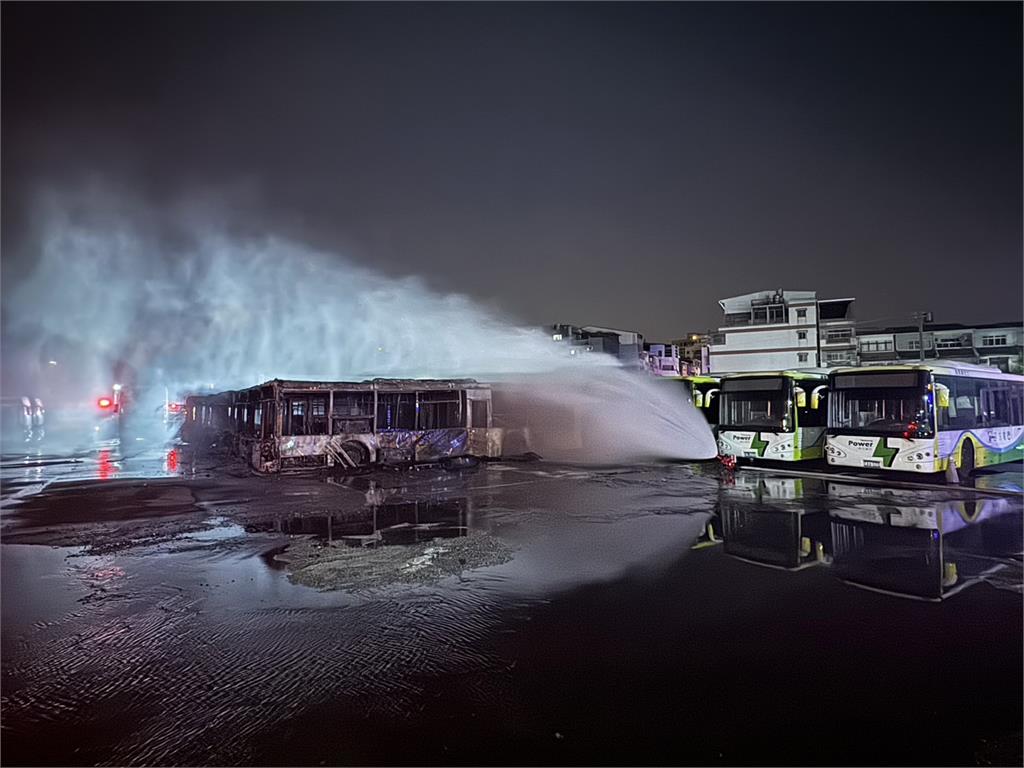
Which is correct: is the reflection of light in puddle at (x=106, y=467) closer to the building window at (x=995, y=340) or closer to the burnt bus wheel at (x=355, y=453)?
the burnt bus wheel at (x=355, y=453)

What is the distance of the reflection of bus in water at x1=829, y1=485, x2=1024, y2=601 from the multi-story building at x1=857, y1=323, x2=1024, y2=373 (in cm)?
4835

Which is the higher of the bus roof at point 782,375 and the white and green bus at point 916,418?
the bus roof at point 782,375

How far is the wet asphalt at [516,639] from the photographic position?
12.6 feet

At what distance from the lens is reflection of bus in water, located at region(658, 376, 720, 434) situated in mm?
21125

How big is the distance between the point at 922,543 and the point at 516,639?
721 centimetres

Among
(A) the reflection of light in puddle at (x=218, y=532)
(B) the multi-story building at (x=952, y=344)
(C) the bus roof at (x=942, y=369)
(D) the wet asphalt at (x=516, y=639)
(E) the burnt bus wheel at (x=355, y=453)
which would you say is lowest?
(D) the wet asphalt at (x=516, y=639)

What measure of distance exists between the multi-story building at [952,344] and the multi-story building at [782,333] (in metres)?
2.88

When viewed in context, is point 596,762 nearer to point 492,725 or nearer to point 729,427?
point 492,725

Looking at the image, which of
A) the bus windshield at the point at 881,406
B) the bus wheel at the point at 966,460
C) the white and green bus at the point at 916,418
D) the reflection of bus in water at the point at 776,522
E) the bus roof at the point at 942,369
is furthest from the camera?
the bus wheel at the point at 966,460

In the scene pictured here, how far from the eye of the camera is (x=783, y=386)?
17875 mm

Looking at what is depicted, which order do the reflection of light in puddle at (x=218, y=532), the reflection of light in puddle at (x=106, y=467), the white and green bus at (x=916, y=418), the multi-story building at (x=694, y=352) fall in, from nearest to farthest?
the reflection of light in puddle at (x=218, y=532) → the white and green bus at (x=916, y=418) → the reflection of light in puddle at (x=106, y=467) → the multi-story building at (x=694, y=352)

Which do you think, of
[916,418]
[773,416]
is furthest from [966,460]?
[773,416]

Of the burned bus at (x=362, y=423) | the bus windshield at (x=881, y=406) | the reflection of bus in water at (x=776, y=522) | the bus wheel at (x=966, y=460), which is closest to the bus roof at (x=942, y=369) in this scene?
the bus windshield at (x=881, y=406)

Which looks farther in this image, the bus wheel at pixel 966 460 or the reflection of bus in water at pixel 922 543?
the bus wheel at pixel 966 460
